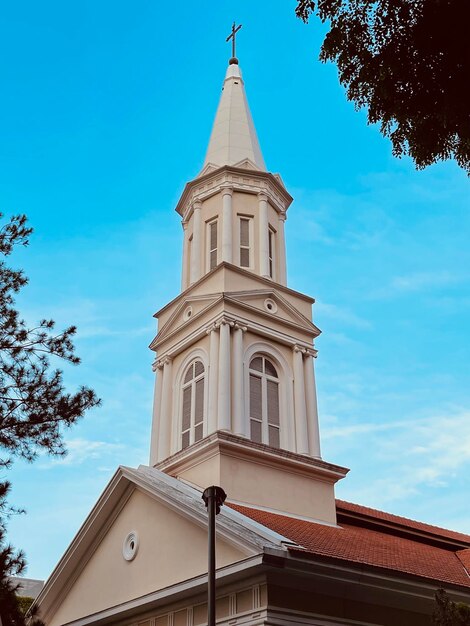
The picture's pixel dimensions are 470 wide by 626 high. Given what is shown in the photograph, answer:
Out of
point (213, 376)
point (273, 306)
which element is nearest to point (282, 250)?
point (273, 306)

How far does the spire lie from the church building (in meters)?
0.09

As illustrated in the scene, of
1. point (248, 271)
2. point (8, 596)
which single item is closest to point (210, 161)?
point (248, 271)

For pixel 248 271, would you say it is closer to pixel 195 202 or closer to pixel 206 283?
pixel 206 283

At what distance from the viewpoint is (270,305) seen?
2373cm

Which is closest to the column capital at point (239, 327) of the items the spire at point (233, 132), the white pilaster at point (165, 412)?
the white pilaster at point (165, 412)

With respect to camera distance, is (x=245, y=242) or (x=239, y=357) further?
(x=245, y=242)

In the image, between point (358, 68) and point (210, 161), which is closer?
point (358, 68)

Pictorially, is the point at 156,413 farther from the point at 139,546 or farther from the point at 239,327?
the point at 139,546

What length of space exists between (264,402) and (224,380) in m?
1.62

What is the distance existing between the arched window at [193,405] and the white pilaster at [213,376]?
73cm

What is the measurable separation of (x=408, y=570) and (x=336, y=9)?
11772mm

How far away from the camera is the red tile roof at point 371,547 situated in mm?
16031

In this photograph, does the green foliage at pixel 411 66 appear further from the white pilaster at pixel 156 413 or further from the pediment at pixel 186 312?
the white pilaster at pixel 156 413

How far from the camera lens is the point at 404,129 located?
30.0 feet
